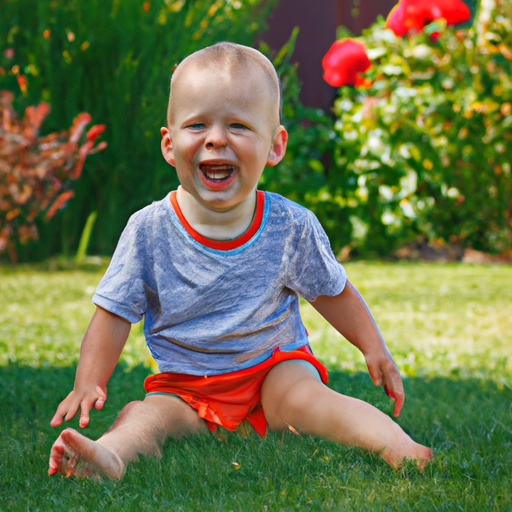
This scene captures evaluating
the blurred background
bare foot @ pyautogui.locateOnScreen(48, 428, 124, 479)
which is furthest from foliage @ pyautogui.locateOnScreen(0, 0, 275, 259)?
bare foot @ pyautogui.locateOnScreen(48, 428, 124, 479)

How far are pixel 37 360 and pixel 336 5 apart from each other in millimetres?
6263

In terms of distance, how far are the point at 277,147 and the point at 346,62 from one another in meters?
5.42

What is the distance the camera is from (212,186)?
7.11 feet

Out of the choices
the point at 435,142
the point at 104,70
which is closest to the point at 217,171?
the point at 104,70

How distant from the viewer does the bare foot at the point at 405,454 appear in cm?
198

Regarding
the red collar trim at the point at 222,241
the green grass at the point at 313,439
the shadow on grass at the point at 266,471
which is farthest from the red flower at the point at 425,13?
the red collar trim at the point at 222,241

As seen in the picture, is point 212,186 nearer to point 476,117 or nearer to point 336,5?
point 476,117

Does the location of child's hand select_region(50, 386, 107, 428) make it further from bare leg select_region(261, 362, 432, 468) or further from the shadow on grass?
bare leg select_region(261, 362, 432, 468)

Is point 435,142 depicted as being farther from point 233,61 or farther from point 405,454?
point 405,454

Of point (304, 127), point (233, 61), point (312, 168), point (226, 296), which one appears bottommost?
point (312, 168)

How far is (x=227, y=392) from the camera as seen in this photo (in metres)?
2.35

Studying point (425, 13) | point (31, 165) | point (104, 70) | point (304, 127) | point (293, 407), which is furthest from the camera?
point (304, 127)

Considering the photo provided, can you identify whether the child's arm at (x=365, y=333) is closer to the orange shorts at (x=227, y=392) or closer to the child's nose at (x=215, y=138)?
the orange shorts at (x=227, y=392)

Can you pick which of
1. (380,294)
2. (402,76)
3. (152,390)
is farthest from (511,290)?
(152,390)
